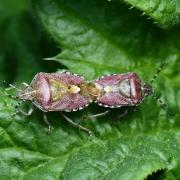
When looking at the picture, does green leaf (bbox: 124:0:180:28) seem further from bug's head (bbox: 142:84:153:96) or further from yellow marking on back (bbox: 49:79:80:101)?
yellow marking on back (bbox: 49:79:80:101)

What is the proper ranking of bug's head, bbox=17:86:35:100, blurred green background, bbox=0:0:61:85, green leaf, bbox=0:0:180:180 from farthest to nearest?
blurred green background, bbox=0:0:61:85
bug's head, bbox=17:86:35:100
green leaf, bbox=0:0:180:180

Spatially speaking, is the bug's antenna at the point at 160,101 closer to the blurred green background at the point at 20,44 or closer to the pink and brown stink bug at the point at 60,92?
the pink and brown stink bug at the point at 60,92

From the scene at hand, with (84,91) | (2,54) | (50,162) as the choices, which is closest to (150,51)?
(84,91)

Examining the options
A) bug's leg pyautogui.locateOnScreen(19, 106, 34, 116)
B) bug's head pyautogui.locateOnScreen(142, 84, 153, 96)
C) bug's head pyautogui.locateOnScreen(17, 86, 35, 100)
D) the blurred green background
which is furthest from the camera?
the blurred green background

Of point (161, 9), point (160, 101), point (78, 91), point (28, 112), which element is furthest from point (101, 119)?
point (161, 9)

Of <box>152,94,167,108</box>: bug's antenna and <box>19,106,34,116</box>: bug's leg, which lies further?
<box>152,94,167,108</box>: bug's antenna

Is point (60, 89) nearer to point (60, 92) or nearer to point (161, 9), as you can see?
point (60, 92)

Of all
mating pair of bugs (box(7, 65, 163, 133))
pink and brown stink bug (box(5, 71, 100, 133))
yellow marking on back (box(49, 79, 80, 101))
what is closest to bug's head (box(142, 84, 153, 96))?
mating pair of bugs (box(7, 65, 163, 133))
